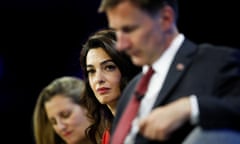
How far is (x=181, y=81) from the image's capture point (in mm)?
1240

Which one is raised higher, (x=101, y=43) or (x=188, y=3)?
(x=101, y=43)

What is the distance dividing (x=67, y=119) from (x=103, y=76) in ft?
1.77

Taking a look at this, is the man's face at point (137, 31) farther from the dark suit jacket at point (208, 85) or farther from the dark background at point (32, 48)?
the dark background at point (32, 48)

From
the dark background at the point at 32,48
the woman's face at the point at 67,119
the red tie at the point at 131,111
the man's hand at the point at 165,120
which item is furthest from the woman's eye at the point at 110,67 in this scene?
the dark background at the point at 32,48

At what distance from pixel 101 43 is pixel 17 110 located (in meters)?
1.77

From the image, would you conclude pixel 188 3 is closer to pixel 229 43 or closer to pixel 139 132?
pixel 229 43

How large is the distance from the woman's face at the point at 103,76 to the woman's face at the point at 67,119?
17.6 inches

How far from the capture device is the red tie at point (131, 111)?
1.29 metres

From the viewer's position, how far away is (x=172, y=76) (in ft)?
4.09

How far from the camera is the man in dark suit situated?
3.82 ft

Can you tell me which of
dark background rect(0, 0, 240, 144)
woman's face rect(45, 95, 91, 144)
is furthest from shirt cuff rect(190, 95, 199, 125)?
dark background rect(0, 0, 240, 144)

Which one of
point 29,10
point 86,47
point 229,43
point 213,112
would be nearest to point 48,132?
point 86,47

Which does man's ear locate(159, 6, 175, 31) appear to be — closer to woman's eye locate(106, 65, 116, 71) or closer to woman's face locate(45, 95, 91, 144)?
woman's eye locate(106, 65, 116, 71)

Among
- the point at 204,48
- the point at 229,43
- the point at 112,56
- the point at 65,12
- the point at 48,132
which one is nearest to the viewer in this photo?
the point at 204,48
